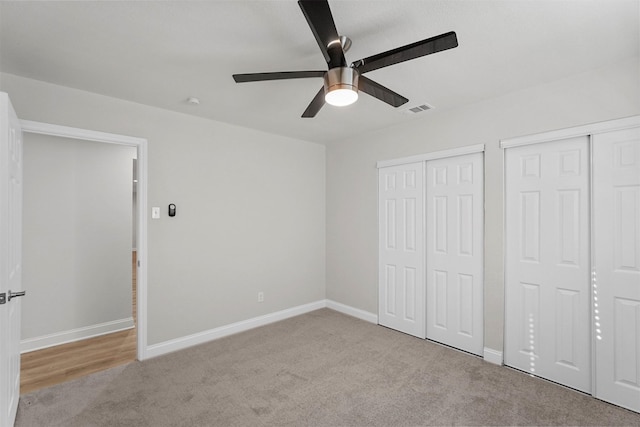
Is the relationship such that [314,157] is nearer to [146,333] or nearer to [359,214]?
[359,214]

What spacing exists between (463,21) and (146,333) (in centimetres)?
375

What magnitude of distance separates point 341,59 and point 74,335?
425 centimetres

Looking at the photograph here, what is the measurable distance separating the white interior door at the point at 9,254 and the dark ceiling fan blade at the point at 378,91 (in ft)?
6.84

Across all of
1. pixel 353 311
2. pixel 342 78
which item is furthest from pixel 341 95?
pixel 353 311

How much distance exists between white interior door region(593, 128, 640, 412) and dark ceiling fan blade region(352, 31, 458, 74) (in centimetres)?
182

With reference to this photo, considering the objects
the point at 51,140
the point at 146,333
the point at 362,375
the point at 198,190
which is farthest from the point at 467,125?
the point at 51,140

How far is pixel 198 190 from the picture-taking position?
3576mm

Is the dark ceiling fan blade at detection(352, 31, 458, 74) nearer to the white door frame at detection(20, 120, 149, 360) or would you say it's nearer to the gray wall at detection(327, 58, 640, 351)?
the gray wall at detection(327, 58, 640, 351)

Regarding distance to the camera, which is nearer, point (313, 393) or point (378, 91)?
point (378, 91)

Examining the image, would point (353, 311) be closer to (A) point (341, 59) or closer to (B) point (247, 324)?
(B) point (247, 324)

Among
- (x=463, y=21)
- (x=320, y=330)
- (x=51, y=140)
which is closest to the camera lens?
(x=463, y=21)

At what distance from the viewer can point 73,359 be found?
3201 millimetres

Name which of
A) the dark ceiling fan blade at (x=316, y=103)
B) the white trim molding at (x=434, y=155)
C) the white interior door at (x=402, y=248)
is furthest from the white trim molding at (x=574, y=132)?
the dark ceiling fan blade at (x=316, y=103)

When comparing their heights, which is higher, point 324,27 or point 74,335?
point 324,27
